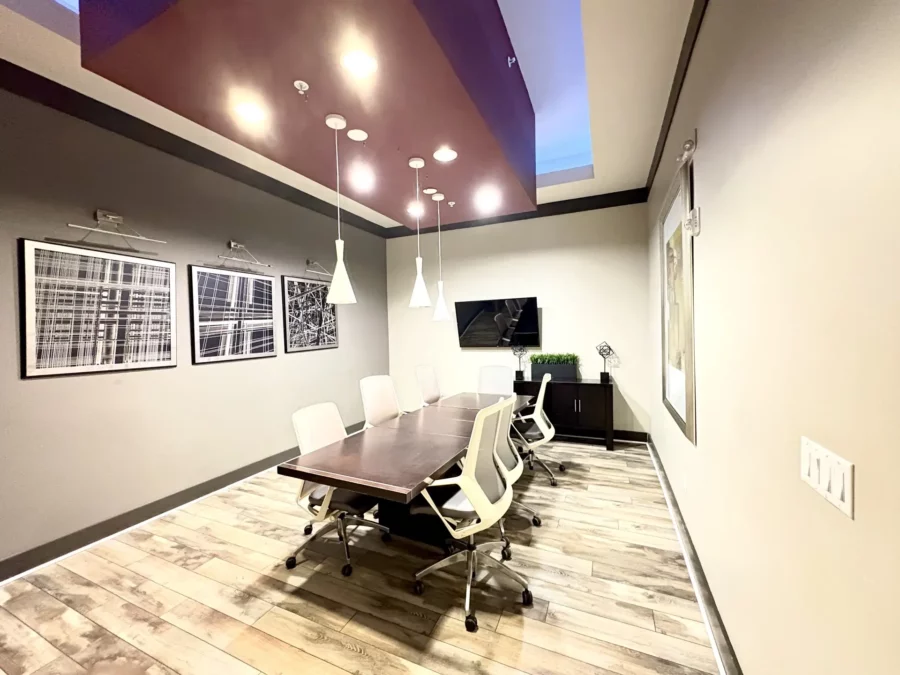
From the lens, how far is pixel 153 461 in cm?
289

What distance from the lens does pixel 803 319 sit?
3.14 feet

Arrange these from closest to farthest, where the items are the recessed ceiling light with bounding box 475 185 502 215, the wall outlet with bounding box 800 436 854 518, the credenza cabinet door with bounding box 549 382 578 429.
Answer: the wall outlet with bounding box 800 436 854 518 → the recessed ceiling light with bounding box 475 185 502 215 → the credenza cabinet door with bounding box 549 382 578 429

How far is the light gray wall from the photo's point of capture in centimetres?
224

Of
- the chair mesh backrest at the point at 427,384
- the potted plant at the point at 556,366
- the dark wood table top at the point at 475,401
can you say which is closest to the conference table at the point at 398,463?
the dark wood table top at the point at 475,401

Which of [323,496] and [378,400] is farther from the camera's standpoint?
[378,400]

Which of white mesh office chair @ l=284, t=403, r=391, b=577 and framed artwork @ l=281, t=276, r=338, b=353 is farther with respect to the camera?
framed artwork @ l=281, t=276, r=338, b=353

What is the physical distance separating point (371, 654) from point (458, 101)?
2.83 meters

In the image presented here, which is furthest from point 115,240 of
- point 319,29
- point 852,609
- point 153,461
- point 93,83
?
point 852,609

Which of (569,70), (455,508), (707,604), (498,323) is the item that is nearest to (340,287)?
(455,508)

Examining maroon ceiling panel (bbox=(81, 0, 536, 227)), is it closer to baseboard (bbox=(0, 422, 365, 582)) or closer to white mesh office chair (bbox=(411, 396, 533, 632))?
white mesh office chair (bbox=(411, 396, 533, 632))

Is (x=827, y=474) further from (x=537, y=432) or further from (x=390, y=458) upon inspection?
(x=537, y=432)

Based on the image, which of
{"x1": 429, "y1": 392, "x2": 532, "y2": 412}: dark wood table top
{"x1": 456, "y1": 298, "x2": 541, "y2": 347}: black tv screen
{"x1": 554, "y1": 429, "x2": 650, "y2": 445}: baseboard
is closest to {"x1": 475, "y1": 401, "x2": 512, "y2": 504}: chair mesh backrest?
{"x1": 429, "y1": 392, "x2": 532, "y2": 412}: dark wood table top

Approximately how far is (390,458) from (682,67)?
9.72ft

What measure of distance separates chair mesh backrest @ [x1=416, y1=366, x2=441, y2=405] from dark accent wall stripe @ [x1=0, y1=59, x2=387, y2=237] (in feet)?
8.24
